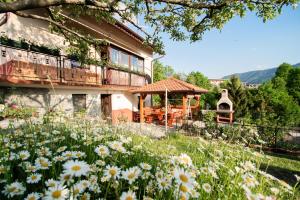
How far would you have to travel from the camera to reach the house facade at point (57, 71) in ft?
28.7

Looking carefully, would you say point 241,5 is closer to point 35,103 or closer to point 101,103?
point 35,103

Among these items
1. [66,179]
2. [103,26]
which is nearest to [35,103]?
[103,26]

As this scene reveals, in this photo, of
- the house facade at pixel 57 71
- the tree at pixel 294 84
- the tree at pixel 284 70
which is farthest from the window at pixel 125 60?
the tree at pixel 284 70

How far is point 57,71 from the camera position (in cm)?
1089

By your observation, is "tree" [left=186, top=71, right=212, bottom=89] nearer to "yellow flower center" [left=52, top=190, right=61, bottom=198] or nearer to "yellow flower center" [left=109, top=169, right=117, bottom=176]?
"yellow flower center" [left=109, top=169, right=117, bottom=176]

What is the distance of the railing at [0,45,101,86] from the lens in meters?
8.50

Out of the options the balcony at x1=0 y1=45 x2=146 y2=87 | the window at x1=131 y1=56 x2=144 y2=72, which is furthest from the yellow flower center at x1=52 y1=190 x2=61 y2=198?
the window at x1=131 y1=56 x2=144 y2=72

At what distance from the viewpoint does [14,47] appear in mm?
8805

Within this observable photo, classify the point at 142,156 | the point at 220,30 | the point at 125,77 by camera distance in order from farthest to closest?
the point at 125,77 → the point at 220,30 → the point at 142,156

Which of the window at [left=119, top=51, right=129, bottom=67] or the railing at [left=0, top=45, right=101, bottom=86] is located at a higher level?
the window at [left=119, top=51, right=129, bottom=67]

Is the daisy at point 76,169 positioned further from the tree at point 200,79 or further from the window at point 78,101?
the tree at point 200,79

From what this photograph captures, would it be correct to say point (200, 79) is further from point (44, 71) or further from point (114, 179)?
point (114, 179)

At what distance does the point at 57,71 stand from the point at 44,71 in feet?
2.95

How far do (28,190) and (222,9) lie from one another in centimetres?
504
